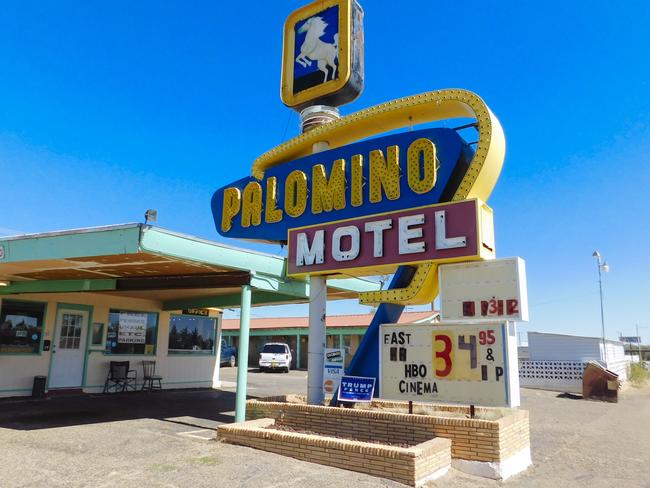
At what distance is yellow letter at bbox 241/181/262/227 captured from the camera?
38.5 feet

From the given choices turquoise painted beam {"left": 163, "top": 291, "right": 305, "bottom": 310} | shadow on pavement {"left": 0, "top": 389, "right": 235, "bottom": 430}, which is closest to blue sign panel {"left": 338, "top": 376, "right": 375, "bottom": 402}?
shadow on pavement {"left": 0, "top": 389, "right": 235, "bottom": 430}

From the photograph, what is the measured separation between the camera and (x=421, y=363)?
27.8 ft

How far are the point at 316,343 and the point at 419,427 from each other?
3004mm

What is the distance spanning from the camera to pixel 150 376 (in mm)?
17672

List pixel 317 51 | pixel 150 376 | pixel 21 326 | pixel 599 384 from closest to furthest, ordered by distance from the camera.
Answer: pixel 317 51
pixel 21 326
pixel 150 376
pixel 599 384

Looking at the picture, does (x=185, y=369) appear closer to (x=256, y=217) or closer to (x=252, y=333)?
(x=256, y=217)

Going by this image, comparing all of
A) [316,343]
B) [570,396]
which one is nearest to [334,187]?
[316,343]

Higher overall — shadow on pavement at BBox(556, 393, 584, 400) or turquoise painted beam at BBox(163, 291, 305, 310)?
turquoise painted beam at BBox(163, 291, 305, 310)

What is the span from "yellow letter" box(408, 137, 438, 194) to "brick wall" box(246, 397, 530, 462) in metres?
4.06

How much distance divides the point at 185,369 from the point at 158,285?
7.73m

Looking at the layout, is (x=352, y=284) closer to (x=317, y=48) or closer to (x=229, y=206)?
(x=229, y=206)

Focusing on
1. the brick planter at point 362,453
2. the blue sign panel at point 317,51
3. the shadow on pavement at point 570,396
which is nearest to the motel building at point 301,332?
the shadow on pavement at point 570,396

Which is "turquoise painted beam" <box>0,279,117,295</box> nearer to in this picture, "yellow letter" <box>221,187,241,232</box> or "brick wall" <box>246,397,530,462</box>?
"yellow letter" <box>221,187,241,232</box>

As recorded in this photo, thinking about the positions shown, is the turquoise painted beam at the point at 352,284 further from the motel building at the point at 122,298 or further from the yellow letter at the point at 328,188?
the yellow letter at the point at 328,188
